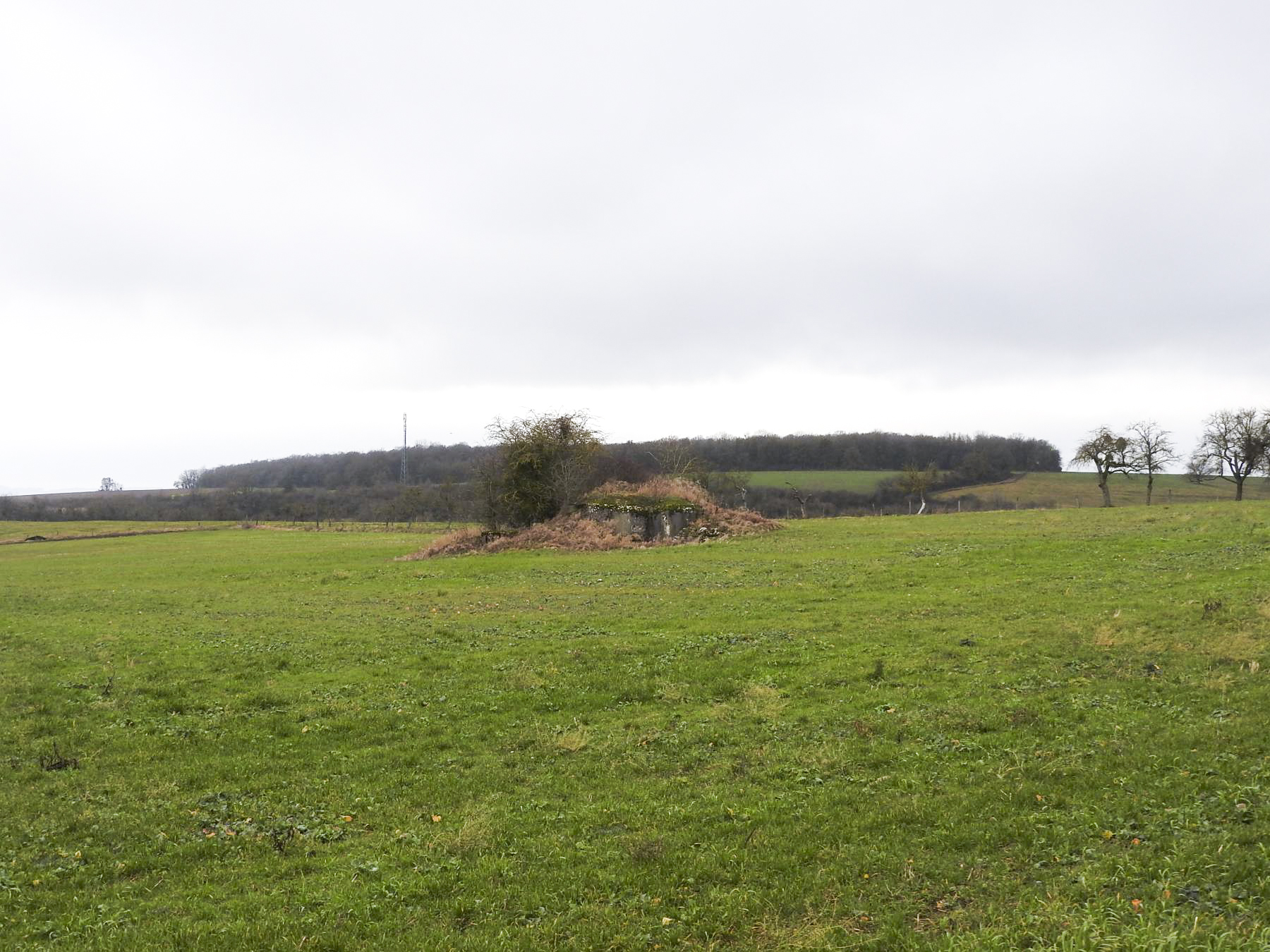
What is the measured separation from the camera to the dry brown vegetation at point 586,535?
137ft

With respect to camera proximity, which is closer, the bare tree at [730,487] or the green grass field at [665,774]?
the green grass field at [665,774]

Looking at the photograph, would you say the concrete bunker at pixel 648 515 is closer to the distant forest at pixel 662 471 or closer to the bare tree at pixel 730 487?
the distant forest at pixel 662 471

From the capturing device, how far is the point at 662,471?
2817 inches

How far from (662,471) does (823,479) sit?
48.0m

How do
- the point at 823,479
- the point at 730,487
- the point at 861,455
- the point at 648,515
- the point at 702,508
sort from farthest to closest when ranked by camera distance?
the point at 861,455, the point at 823,479, the point at 730,487, the point at 702,508, the point at 648,515

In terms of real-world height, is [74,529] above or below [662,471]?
below

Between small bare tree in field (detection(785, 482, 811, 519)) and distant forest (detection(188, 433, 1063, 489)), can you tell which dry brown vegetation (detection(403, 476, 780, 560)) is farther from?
distant forest (detection(188, 433, 1063, 489))

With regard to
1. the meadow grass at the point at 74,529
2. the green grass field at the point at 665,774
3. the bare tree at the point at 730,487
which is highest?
the bare tree at the point at 730,487

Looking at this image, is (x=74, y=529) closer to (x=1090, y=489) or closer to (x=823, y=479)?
(x=823, y=479)

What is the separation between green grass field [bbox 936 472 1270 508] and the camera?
3438 inches

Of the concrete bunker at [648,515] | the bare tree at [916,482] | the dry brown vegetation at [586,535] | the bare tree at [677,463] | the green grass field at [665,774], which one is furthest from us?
the bare tree at [916,482]

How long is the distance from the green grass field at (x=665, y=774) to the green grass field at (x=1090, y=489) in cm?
7719

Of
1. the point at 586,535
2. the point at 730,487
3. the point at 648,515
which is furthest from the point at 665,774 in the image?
the point at 730,487

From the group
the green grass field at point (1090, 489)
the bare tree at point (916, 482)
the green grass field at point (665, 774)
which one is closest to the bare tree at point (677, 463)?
A: the bare tree at point (916, 482)
